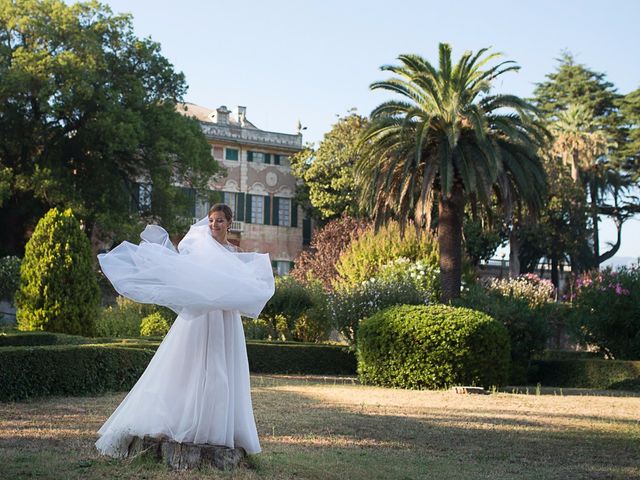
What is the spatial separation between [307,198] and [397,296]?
2662 centimetres

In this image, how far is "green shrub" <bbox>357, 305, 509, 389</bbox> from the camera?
1680 cm

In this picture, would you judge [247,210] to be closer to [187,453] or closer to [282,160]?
[282,160]

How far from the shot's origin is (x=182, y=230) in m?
36.7

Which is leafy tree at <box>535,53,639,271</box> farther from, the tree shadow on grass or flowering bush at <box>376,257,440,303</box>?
the tree shadow on grass

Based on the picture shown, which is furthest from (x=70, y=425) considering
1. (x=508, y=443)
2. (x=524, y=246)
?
(x=524, y=246)

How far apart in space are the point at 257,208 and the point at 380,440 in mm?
40353

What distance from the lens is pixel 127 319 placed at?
28.6 meters

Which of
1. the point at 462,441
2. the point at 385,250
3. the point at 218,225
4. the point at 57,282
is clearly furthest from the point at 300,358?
the point at 218,225

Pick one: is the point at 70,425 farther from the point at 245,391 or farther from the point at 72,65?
the point at 72,65

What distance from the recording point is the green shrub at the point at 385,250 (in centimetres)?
3014

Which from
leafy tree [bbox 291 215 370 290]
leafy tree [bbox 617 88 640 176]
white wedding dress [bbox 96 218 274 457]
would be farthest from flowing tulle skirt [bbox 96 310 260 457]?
leafy tree [bbox 617 88 640 176]

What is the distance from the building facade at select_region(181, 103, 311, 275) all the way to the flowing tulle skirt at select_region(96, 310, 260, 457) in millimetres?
41281

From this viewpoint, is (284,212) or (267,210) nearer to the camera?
(267,210)

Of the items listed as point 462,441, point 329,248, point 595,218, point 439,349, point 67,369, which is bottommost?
point 462,441
